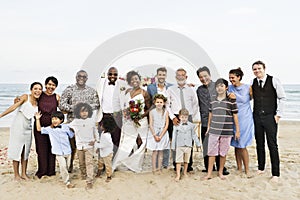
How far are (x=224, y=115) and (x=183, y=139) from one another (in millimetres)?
745

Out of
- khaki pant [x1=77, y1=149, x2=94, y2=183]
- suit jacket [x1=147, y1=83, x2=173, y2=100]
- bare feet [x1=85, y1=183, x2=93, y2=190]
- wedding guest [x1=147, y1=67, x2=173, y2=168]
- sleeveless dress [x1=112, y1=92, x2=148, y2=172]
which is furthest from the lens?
sleeveless dress [x1=112, y1=92, x2=148, y2=172]

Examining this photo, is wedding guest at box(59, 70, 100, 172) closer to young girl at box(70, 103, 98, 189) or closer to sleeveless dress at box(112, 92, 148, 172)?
young girl at box(70, 103, 98, 189)

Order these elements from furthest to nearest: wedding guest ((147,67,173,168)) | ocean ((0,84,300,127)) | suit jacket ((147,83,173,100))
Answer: ocean ((0,84,300,127)), suit jacket ((147,83,173,100)), wedding guest ((147,67,173,168))

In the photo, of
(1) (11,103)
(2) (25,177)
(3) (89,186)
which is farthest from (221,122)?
(1) (11,103)

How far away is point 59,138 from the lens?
14.5 feet

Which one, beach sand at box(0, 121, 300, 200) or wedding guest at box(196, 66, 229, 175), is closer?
beach sand at box(0, 121, 300, 200)

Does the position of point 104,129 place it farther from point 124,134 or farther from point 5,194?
point 5,194

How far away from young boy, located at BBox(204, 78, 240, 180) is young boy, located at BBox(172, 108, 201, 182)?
0.32 metres

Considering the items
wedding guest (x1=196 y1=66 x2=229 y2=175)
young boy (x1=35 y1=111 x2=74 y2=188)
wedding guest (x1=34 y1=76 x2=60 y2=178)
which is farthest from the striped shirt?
wedding guest (x1=34 y1=76 x2=60 y2=178)

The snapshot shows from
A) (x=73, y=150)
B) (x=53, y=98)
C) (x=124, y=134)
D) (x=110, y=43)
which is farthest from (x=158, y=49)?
(x=73, y=150)

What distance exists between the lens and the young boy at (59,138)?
14.2ft

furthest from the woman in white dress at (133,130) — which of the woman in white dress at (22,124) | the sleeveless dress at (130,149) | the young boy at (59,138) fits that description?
the woman in white dress at (22,124)

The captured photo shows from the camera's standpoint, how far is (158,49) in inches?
197

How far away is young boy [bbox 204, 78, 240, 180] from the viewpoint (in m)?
4.44
